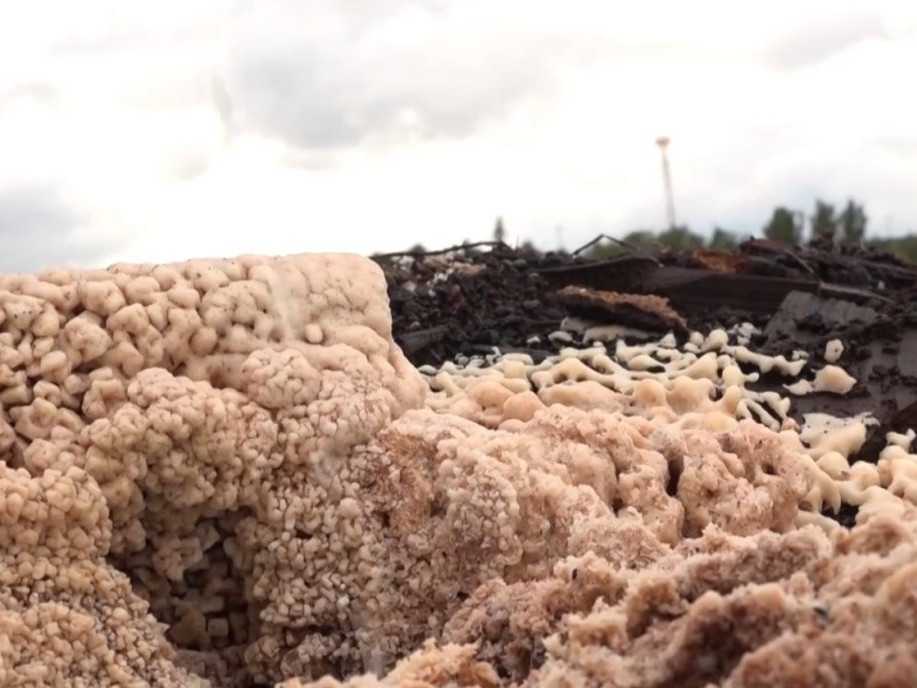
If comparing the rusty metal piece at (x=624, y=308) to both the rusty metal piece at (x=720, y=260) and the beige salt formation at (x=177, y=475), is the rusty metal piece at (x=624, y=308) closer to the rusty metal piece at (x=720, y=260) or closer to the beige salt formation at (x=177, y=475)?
the rusty metal piece at (x=720, y=260)

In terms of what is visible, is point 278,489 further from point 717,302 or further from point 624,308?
point 717,302

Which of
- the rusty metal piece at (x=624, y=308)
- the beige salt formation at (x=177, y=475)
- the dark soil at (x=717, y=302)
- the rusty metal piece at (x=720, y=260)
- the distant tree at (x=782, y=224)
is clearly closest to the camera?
the beige salt formation at (x=177, y=475)

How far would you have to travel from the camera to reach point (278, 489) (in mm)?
2562

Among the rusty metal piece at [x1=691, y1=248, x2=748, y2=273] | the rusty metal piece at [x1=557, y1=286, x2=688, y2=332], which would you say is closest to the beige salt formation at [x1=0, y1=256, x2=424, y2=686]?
the rusty metal piece at [x1=557, y1=286, x2=688, y2=332]

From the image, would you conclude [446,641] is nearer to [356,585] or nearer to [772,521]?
[356,585]

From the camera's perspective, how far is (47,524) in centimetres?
237

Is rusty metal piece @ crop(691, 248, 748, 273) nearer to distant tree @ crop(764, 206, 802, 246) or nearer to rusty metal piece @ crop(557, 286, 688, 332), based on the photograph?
rusty metal piece @ crop(557, 286, 688, 332)

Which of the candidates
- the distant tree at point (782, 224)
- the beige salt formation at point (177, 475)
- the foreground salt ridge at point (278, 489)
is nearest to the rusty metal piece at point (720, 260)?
the foreground salt ridge at point (278, 489)

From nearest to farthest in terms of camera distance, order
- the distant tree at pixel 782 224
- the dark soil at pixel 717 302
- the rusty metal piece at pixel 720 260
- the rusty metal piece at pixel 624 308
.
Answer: the dark soil at pixel 717 302 → the rusty metal piece at pixel 624 308 → the rusty metal piece at pixel 720 260 → the distant tree at pixel 782 224

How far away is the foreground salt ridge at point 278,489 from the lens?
7.80 ft

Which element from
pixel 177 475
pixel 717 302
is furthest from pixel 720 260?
pixel 177 475

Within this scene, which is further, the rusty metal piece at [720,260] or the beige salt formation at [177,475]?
the rusty metal piece at [720,260]

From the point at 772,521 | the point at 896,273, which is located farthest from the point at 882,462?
the point at 896,273

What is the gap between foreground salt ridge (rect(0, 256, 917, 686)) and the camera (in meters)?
2.38
